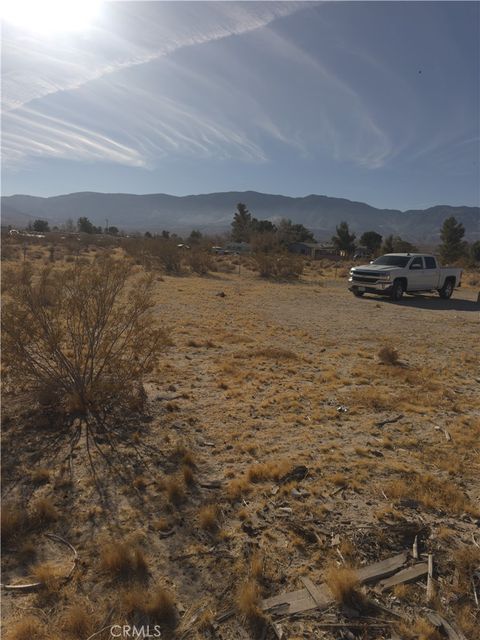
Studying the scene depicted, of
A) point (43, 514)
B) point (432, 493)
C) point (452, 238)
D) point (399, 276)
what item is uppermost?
point (452, 238)

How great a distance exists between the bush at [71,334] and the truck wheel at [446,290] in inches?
666

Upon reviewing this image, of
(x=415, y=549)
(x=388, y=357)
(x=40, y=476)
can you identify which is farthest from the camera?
(x=388, y=357)

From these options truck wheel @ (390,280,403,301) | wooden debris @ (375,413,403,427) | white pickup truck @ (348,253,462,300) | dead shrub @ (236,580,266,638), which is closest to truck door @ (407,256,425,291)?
white pickup truck @ (348,253,462,300)

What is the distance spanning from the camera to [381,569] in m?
2.74

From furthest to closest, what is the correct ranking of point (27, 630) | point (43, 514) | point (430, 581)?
1. point (43, 514)
2. point (430, 581)
3. point (27, 630)

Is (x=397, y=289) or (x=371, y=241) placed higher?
(x=371, y=241)

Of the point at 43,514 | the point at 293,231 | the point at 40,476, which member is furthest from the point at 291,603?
the point at 293,231

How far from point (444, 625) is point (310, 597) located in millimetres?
770

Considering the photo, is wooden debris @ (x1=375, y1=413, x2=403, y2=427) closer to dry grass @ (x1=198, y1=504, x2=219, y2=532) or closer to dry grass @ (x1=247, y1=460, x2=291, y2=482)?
dry grass @ (x1=247, y1=460, x2=291, y2=482)

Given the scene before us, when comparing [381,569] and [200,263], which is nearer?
[381,569]

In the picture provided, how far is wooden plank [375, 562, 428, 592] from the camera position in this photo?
259 cm

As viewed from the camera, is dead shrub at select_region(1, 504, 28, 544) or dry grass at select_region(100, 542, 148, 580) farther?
dead shrub at select_region(1, 504, 28, 544)

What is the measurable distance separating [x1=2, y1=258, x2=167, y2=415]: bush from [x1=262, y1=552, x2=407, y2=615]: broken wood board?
330 centimetres

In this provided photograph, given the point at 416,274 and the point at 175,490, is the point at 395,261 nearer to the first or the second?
the point at 416,274
